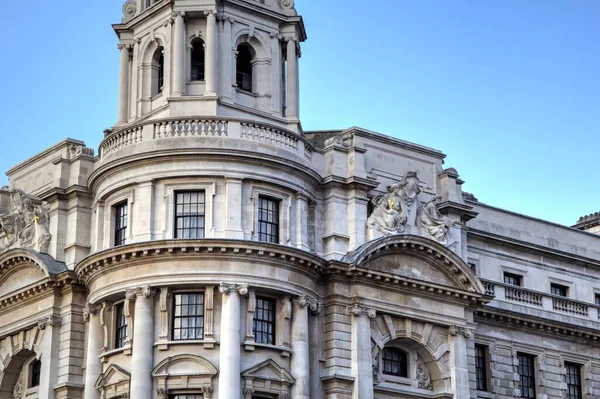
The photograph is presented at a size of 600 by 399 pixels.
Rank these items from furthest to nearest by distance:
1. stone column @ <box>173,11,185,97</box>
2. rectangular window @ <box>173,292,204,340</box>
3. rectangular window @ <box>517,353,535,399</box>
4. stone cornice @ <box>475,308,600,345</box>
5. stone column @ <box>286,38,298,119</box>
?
rectangular window @ <box>517,353,535,399</box>, stone cornice @ <box>475,308,600,345</box>, stone column @ <box>286,38,298,119</box>, stone column @ <box>173,11,185,97</box>, rectangular window @ <box>173,292,204,340</box>

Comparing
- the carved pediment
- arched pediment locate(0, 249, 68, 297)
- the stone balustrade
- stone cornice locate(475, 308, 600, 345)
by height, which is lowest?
the carved pediment

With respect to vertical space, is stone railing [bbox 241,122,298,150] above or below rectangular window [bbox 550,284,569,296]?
above

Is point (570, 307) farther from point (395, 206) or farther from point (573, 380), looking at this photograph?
point (395, 206)

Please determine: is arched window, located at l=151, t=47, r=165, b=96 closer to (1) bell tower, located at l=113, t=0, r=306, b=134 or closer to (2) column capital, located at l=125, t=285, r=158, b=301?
(1) bell tower, located at l=113, t=0, r=306, b=134

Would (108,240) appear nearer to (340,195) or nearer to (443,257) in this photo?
(340,195)

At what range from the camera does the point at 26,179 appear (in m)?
58.0

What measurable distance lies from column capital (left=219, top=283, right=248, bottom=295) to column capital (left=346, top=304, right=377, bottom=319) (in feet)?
16.1

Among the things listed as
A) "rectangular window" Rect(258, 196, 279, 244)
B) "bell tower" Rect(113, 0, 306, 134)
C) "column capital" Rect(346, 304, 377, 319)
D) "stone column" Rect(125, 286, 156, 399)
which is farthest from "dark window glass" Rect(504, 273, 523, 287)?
"stone column" Rect(125, 286, 156, 399)

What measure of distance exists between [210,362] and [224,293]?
2516mm

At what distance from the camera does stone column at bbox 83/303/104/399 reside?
164ft

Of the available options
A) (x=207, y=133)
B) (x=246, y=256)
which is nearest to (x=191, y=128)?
(x=207, y=133)

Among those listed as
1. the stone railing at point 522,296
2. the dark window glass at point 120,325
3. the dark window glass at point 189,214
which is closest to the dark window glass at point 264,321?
the dark window glass at point 189,214

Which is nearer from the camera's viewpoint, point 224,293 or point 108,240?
point 224,293

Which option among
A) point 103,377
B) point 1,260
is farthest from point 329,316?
point 1,260
